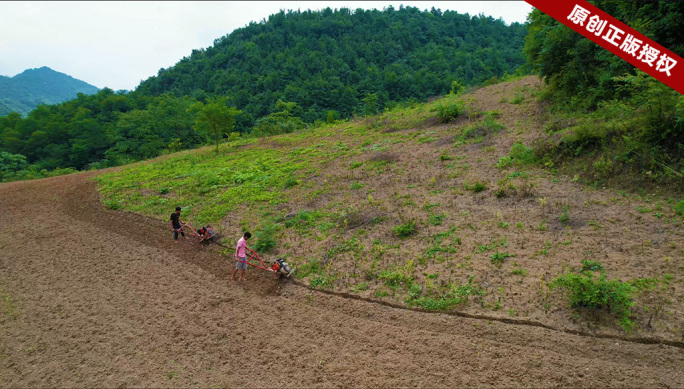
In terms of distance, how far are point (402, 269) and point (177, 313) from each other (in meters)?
5.39

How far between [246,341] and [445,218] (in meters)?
6.56

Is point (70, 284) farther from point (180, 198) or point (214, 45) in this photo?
point (214, 45)

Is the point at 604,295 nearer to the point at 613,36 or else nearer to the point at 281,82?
the point at 613,36

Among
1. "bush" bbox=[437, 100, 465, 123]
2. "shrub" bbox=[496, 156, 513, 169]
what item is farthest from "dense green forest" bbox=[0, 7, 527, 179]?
"shrub" bbox=[496, 156, 513, 169]

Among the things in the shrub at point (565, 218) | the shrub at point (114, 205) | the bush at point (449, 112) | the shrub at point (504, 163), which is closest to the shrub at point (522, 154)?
the shrub at point (504, 163)

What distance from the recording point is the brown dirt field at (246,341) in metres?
5.72

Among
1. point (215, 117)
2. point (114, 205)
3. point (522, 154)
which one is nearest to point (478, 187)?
point (522, 154)

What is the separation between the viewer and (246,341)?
7.12 metres

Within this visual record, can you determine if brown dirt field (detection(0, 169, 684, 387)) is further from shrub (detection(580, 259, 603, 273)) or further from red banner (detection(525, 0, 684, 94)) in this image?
red banner (detection(525, 0, 684, 94))

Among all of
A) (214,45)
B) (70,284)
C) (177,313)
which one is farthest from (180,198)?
(214,45)

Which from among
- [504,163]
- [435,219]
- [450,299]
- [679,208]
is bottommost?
[450,299]

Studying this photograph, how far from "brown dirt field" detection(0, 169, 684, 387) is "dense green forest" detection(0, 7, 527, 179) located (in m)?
23.8

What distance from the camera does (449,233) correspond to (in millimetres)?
9812

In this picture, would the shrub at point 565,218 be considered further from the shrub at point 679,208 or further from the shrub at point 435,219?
the shrub at point 435,219
